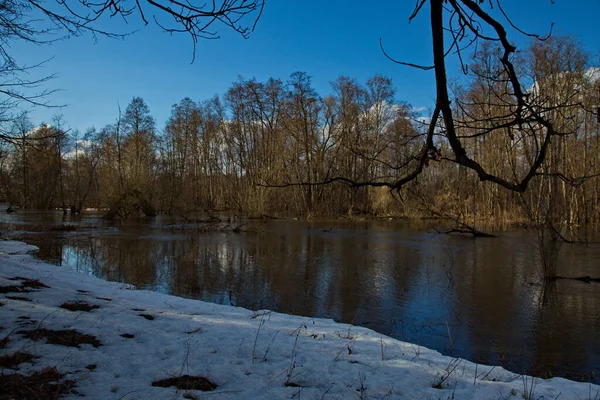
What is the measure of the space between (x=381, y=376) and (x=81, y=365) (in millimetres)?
2451

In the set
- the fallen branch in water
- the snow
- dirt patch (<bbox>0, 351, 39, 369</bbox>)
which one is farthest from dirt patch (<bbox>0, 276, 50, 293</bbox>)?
the fallen branch in water

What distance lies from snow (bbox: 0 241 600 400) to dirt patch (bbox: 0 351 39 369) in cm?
6

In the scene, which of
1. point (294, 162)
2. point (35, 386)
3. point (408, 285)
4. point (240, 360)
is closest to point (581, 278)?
point (408, 285)

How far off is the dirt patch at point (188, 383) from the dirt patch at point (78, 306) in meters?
2.48

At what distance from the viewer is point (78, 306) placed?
4.95 metres

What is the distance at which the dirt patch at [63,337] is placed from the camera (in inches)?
139

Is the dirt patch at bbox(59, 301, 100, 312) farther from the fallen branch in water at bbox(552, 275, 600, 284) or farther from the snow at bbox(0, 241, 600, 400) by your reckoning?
the fallen branch in water at bbox(552, 275, 600, 284)

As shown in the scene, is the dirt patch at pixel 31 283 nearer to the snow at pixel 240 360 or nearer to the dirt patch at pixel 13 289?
the dirt patch at pixel 13 289

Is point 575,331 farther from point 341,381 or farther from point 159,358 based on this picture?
point 159,358

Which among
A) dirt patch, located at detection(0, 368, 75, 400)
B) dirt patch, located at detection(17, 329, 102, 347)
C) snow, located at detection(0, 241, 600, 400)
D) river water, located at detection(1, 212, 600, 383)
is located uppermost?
dirt patch, located at detection(0, 368, 75, 400)

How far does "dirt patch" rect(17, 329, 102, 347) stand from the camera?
11.6 feet

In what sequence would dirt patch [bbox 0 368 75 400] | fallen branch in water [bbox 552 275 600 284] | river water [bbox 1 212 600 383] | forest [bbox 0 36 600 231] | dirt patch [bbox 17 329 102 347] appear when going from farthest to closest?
1. forest [bbox 0 36 600 231]
2. fallen branch in water [bbox 552 275 600 284]
3. river water [bbox 1 212 600 383]
4. dirt patch [bbox 17 329 102 347]
5. dirt patch [bbox 0 368 75 400]

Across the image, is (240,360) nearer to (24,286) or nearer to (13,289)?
(13,289)

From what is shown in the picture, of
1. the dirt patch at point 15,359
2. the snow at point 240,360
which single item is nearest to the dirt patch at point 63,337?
the snow at point 240,360
